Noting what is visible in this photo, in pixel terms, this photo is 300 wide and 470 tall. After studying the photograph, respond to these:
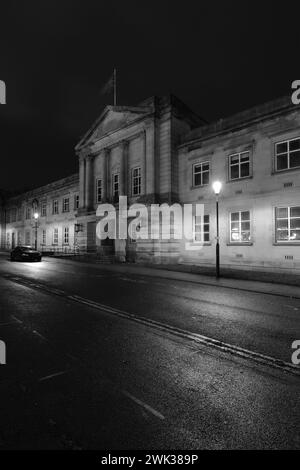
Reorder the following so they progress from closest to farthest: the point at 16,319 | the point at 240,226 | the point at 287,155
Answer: the point at 16,319 < the point at 287,155 < the point at 240,226

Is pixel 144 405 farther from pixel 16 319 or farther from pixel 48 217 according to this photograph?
pixel 48 217

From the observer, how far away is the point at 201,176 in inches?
945

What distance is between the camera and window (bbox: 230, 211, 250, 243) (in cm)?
2092

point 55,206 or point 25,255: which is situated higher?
point 55,206

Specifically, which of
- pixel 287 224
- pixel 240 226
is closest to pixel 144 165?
pixel 240 226

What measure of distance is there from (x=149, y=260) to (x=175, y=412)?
21.9m

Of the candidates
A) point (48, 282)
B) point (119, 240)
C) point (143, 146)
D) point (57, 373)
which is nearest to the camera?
point (57, 373)

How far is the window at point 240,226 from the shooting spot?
20.9m

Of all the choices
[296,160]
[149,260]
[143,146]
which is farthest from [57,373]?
[143,146]

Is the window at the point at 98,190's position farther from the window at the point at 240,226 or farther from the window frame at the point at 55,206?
the window at the point at 240,226

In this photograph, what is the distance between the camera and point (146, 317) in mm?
7453

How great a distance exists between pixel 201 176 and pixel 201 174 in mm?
162

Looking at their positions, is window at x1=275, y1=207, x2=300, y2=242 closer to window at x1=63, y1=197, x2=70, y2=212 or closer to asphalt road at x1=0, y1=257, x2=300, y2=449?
asphalt road at x1=0, y1=257, x2=300, y2=449
